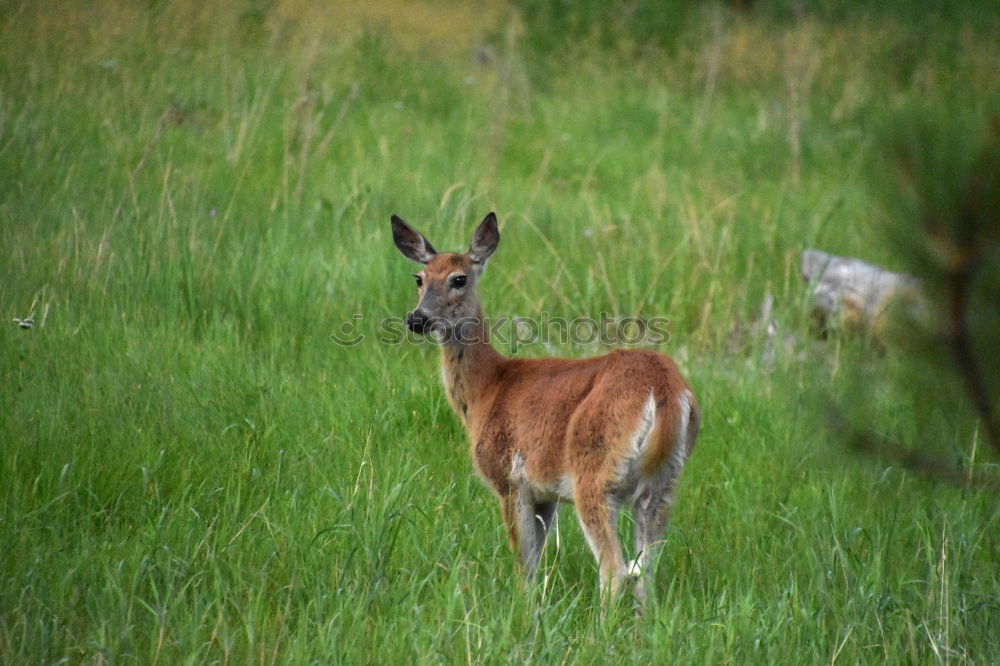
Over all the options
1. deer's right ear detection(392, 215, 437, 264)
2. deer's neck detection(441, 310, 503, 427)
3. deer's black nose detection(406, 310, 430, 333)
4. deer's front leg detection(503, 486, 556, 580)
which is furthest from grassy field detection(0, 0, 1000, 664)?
deer's right ear detection(392, 215, 437, 264)

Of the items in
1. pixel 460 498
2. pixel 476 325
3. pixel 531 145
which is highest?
pixel 531 145

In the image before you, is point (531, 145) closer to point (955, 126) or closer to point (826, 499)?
point (826, 499)

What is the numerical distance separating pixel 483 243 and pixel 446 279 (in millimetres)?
392

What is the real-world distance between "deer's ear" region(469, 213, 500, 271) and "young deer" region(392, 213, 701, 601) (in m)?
0.46

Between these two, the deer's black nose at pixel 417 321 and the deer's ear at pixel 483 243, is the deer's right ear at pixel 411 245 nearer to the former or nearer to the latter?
the deer's ear at pixel 483 243

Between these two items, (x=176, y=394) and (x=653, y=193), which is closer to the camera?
(x=176, y=394)

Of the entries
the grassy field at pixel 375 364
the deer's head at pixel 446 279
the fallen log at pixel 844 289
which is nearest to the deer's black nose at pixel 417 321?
the deer's head at pixel 446 279

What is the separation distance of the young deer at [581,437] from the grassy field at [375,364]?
0.56 ft

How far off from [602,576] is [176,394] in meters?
2.05

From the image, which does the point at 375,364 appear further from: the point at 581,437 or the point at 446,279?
the point at 581,437

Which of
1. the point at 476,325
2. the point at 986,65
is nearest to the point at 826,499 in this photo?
the point at 476,325

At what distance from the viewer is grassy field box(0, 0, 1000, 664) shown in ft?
10.6

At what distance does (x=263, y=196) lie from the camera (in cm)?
691

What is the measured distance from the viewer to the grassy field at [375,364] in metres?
3.23
